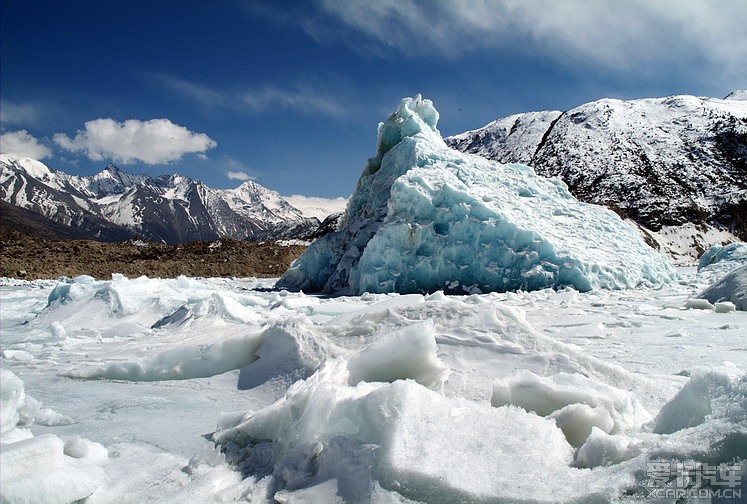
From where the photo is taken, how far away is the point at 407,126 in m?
12.9

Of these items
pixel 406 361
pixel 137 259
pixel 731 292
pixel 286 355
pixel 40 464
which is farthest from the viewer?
pixel 137 259

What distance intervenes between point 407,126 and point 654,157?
6508 centimetres

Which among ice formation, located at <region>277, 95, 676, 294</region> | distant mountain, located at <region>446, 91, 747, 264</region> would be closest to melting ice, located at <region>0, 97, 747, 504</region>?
ice formation, located at <region>277, 95, 676, 294</region>

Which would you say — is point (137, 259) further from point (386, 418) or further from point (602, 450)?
point (602, 450)

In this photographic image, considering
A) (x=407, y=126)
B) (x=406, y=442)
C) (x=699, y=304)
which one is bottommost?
(x=406, y=442)

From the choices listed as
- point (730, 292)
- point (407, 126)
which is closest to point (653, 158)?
point (407, 126)

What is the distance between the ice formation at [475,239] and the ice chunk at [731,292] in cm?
288

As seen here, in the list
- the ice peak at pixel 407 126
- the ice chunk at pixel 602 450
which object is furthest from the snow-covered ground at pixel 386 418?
the ice peak at pixel 407 126

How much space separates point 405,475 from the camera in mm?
1623

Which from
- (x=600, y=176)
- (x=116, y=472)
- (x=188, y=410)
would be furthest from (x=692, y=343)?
(x=600, y=176)

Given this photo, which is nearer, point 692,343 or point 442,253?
point 692,343

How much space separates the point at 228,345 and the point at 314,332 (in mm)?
640

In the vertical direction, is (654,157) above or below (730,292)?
above

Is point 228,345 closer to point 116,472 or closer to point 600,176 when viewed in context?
point 116,472
